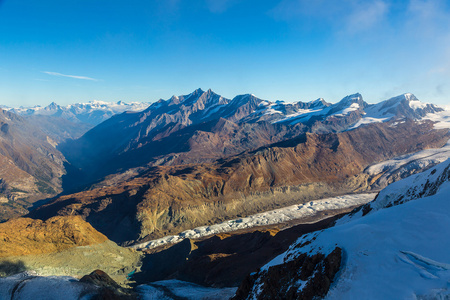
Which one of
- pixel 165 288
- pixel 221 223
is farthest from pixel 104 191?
pixel 165 288

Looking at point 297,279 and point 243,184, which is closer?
point 297,279

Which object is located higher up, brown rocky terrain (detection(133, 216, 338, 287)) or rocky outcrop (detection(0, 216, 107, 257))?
rocky outcrop (detection(0, 216, 107, 257))

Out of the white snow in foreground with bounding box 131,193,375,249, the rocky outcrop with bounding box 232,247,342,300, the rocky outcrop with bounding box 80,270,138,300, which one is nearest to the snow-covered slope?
the rocky outcrop with bounding box 232,247,342,300

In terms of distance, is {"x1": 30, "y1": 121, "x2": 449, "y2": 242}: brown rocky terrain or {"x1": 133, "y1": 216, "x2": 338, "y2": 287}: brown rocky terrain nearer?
{"x1": 133, "y1": 216, "x2": 338, "y2": 287}: brown rocky terrain

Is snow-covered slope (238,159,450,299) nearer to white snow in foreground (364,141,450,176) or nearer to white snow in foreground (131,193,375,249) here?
white snow in foreground (131,193,375,249)

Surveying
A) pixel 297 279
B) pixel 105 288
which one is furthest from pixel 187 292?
pixel 297 279

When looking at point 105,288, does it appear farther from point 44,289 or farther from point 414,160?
point 414,160

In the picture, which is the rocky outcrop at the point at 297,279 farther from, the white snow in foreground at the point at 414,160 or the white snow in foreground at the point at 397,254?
the white snow in foreground at the point at 414,160
